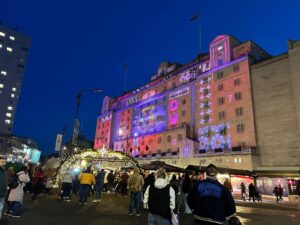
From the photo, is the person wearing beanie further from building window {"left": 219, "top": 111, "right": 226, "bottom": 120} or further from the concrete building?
the concrete building

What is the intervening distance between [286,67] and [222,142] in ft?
58.0

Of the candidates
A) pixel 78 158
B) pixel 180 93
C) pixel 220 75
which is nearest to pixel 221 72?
pixel 220 75

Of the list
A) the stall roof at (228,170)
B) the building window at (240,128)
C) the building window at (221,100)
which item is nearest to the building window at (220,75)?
the building window at (221,100)

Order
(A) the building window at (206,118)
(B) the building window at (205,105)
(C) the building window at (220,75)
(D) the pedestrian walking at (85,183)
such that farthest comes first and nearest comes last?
(B) the building window at (205,105)
(A) the building window at (206,118)
(C) the building window at (220,75)
(D) the pedestrian walking at (85,183)

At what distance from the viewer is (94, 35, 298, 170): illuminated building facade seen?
47.7 m

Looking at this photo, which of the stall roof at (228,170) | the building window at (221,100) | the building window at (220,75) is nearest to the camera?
the stall roof at (228,170)

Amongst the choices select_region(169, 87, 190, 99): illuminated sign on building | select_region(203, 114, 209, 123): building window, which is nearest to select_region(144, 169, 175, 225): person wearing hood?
select_region(203, 114, 209, 123): building window

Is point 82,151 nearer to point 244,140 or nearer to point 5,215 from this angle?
point 5,215

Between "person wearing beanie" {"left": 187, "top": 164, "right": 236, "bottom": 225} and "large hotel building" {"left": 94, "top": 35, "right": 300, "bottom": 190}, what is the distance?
38.3m

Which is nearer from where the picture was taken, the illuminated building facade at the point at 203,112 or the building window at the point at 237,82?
the illuminated building facade at the point at 203,112

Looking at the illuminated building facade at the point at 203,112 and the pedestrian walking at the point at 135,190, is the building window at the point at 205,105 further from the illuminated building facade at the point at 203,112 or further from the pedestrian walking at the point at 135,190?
the pedestrian walking at the point at 135,190

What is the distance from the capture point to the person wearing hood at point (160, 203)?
5.61 m

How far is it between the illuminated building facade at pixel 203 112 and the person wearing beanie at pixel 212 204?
3584 cm

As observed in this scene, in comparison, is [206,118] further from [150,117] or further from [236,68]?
[150,117]
